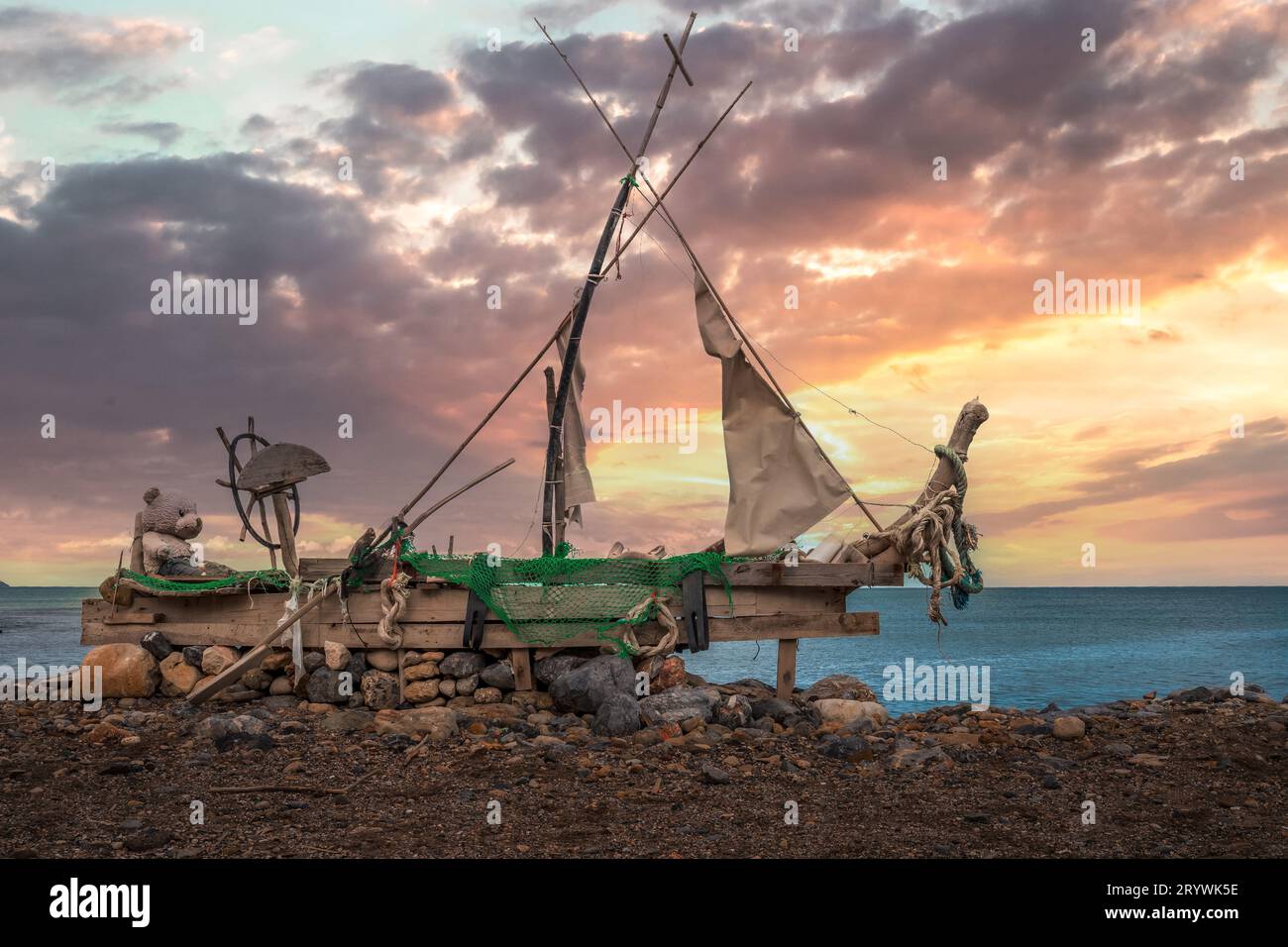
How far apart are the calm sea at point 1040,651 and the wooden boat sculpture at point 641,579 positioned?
1.13 m

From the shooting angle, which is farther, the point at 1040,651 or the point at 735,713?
the point at 1040,651

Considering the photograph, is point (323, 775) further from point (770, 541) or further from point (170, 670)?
point (770, 541)

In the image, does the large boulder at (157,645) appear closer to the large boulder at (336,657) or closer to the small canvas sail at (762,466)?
the large boulder at (336,657)

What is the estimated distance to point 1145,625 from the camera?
252ft

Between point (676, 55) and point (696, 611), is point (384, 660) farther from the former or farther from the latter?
point (676, 55)

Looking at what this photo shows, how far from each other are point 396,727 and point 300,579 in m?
2.85

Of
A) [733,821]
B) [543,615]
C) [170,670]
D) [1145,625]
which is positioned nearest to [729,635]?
[543,615]

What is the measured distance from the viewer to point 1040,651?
53.7 m

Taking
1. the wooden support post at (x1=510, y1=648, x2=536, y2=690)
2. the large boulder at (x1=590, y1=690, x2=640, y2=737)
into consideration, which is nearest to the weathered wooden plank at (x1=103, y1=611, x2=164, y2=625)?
the wooden support post at (x1=510, y1=648, x2=536, y2=690)

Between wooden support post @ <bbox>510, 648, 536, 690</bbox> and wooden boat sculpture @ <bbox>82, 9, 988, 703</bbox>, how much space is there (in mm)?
15

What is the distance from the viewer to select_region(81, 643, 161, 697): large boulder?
1242 cm

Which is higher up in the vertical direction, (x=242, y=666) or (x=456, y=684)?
(x=242, y=666)

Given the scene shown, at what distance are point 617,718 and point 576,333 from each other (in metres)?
5.52

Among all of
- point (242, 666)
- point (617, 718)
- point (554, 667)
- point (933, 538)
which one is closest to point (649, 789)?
point (617, 718)
